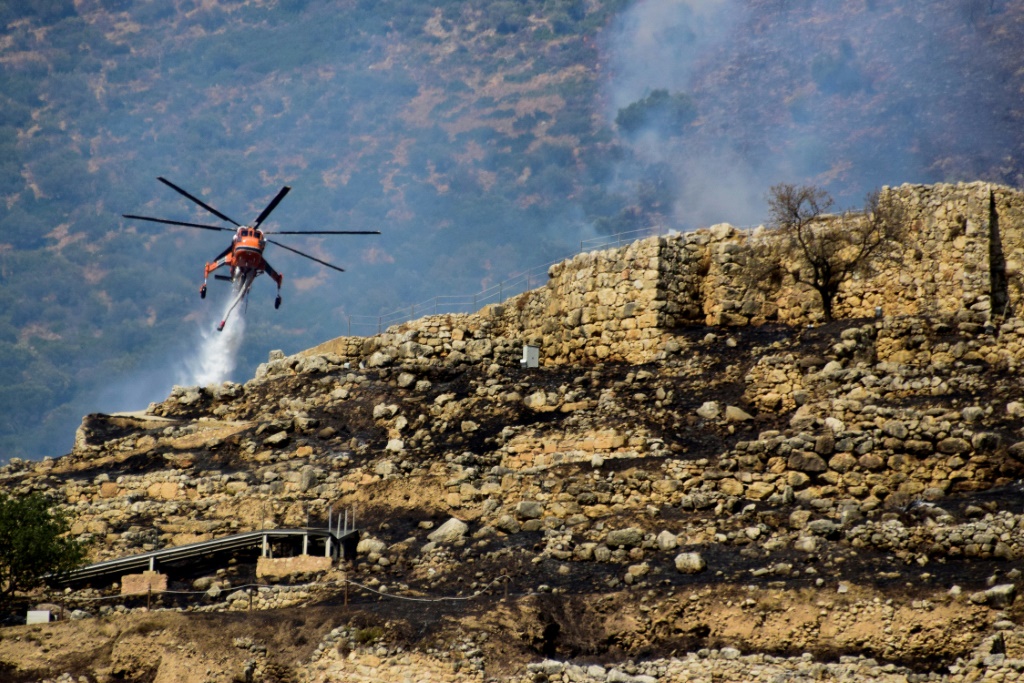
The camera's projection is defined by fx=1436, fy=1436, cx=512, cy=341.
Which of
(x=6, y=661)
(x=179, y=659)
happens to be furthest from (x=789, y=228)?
(x=6, y=661)

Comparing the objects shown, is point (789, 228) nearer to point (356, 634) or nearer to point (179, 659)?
point (356, 634)

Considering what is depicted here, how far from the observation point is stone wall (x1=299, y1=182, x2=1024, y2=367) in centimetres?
3591

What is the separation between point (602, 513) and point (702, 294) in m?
10.4

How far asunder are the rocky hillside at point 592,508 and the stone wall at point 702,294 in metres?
0.27

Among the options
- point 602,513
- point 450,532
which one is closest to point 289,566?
point 450,532

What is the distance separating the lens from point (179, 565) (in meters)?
32.8

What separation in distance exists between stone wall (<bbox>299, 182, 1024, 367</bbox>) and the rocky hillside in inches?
10.5

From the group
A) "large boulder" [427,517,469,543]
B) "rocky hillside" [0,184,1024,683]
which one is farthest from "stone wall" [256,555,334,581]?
"large boulder" [427,517,469,543]

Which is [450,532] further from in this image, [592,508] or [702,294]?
[702,294]

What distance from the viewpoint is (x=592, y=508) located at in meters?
32.0

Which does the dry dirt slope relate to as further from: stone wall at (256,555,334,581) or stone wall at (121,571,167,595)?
stone wall at (121,571,167,595)

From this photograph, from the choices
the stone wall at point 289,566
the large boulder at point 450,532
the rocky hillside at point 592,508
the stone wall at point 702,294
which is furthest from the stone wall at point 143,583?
the stone wall at point 702,294

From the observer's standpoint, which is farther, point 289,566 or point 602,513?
point 289,566

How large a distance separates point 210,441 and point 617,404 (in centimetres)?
1121
